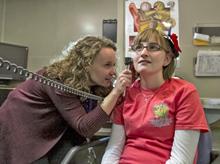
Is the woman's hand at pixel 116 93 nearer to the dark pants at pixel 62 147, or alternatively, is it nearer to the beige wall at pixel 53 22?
the dark pants at pixel 62 147

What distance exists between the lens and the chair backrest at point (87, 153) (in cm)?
105

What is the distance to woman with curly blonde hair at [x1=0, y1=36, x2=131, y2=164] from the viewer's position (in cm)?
108

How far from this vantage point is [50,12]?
8.73 ft

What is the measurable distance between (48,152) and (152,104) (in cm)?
47

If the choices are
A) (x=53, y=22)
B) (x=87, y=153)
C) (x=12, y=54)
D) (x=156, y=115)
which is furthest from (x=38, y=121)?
(x=53, y=22)

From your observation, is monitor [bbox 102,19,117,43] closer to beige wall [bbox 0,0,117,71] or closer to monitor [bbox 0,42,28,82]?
beige wall [bbox 0,0,117,71]

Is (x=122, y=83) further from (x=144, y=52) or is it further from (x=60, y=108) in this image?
(x=60, y=108)

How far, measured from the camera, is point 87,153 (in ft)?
3.97

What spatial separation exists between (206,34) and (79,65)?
104cm

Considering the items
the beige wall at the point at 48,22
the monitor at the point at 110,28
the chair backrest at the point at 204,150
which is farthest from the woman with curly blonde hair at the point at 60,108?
the beige wall at the point at 48,22

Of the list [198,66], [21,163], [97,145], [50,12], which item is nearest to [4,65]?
[21,163]

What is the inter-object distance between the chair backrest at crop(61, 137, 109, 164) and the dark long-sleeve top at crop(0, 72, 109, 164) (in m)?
0.07

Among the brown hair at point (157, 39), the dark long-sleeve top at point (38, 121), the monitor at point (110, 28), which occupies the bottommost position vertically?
the dark long-sleeve top at point (38, 121)

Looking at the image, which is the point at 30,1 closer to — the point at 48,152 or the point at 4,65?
the point at 48,152
